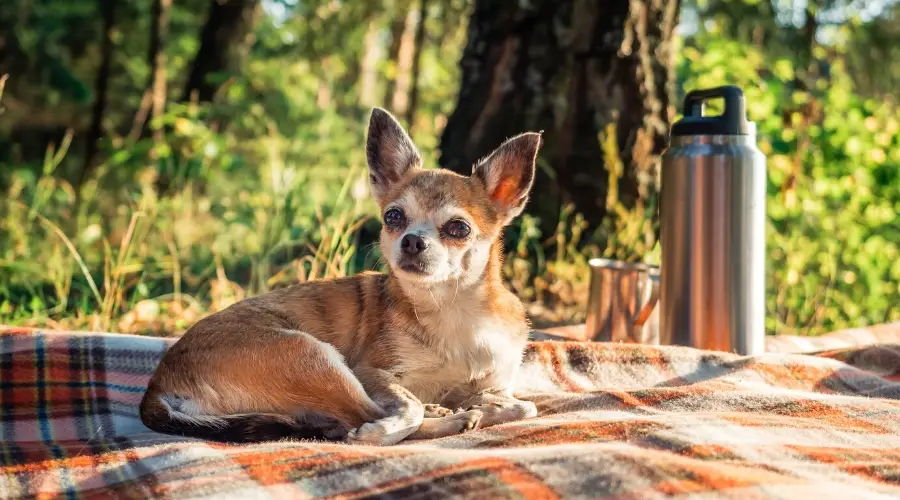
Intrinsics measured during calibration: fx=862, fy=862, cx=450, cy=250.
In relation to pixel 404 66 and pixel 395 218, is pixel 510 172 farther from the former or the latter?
pixel 404 66

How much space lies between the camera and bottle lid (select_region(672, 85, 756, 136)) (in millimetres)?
3689

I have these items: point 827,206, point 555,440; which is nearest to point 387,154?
point 555,440

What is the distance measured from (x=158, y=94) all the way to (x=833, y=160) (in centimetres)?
676

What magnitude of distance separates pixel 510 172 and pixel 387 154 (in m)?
0.48

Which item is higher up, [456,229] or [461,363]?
[456,229]

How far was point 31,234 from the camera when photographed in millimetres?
6395

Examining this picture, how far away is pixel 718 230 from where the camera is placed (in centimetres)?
371

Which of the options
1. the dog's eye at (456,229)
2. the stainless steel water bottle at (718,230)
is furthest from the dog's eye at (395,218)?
the stainless steel water bottle at (718,230)

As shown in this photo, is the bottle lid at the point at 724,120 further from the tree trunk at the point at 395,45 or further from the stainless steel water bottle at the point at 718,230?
the tree trunk at the point at 395,45

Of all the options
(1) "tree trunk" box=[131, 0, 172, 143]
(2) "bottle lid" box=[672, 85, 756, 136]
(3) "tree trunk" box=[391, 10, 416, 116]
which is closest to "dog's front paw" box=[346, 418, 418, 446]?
(2) "bottle lid" box=[672, 85, 756, 136]

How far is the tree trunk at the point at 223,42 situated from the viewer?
8688 mm

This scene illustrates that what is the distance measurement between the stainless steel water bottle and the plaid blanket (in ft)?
0.88

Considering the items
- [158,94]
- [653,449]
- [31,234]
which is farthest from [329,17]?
[653,449]

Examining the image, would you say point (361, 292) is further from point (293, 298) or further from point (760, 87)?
point (760, 87)
